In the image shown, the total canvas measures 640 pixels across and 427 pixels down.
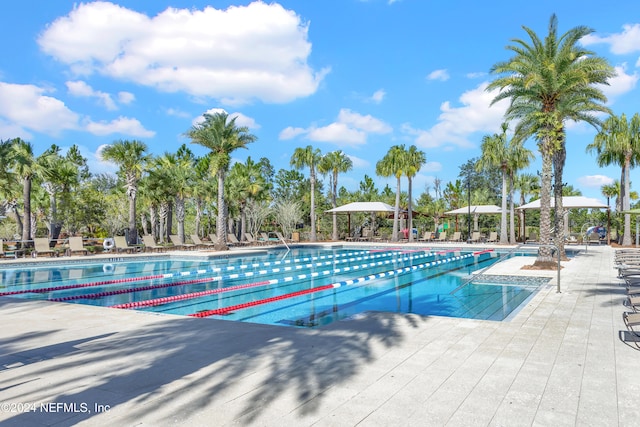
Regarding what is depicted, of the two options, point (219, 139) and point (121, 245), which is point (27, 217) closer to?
point (121, 245)

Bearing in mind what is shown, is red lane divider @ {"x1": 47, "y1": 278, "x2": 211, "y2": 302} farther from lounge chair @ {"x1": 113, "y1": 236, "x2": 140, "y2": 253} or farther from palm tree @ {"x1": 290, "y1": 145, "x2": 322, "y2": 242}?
palm tree @ {"x1": 290, "y1": 145, "x2": 322, "y2": 242}

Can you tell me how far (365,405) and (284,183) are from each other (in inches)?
2028

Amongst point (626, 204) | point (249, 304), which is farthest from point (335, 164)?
point (249, 304)

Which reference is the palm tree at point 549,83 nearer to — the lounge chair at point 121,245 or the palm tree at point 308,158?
the lounge chair at point 121,245

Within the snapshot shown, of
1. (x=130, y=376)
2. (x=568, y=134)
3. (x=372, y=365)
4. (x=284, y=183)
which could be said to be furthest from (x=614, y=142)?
(x=284, y=183)

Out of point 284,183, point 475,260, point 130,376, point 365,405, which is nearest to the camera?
point 365,405

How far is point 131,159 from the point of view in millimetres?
24375

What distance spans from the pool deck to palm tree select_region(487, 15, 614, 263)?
8.74 metres

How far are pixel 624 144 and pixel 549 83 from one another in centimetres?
1534

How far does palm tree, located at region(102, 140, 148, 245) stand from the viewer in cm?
2411

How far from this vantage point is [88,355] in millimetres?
4418

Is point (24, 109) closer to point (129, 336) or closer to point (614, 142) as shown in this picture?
point (129, 336)

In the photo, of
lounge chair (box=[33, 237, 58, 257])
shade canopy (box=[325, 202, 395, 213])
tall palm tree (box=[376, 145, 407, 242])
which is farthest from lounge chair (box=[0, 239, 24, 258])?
tall palm tree (box=[376, 145, 407, 242])

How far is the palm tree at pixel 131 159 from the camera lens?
24109mm
